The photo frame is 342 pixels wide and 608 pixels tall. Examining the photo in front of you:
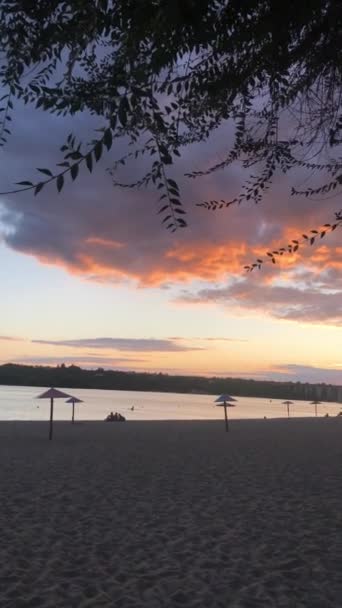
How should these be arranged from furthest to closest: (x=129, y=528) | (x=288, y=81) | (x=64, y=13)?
1. (x=129, y=528)
2. (x=288, y=81)
3. (x=64, y=13)

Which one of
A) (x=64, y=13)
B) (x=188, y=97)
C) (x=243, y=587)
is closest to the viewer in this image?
(x=64, y=13)

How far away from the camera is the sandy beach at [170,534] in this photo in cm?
597

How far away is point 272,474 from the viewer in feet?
50.9

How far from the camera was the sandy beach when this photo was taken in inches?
235

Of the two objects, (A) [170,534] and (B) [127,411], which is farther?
(B) [127,411]

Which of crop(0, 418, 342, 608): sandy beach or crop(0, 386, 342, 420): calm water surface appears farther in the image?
crop(0, 386, 342, 420): calm water surface

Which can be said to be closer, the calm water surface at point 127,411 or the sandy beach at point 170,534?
the sandy beach at point 170,534

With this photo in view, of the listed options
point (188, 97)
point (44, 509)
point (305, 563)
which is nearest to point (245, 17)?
point (188, 97)

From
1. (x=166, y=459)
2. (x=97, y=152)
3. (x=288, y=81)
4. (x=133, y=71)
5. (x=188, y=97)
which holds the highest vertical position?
(x=288, y=81)

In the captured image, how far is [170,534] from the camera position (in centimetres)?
862

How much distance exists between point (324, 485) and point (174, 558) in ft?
24.5

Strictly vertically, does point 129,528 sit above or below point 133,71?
below

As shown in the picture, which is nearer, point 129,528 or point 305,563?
point 305,563

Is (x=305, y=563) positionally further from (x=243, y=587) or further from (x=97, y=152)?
(x=97, y=152)
